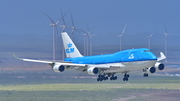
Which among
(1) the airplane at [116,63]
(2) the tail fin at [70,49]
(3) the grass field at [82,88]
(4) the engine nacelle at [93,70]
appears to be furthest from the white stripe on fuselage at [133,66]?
(3) the grass field at [82,88]

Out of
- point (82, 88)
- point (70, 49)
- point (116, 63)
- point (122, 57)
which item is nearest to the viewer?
point (122, 57)

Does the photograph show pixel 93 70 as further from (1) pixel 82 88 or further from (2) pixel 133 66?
(1) pixel 82 88

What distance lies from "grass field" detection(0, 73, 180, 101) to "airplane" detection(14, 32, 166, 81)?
2021 inches

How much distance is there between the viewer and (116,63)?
350 feet

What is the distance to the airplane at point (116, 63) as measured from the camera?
102 m

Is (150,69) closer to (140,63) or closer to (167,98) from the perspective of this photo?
(140,63)

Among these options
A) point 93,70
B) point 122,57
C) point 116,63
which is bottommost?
point 93,70

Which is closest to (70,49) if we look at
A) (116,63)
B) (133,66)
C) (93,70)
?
(93,70)

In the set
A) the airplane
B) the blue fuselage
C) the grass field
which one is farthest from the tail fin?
the grass field

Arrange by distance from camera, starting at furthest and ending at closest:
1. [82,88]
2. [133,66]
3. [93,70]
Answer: [82,88], [93,70], [133,66]

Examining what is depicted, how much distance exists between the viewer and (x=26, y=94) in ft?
582

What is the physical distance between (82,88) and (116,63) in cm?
7643

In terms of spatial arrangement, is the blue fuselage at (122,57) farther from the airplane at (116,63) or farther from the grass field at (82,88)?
the grass field at (82,88)

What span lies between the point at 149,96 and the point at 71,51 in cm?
7852
